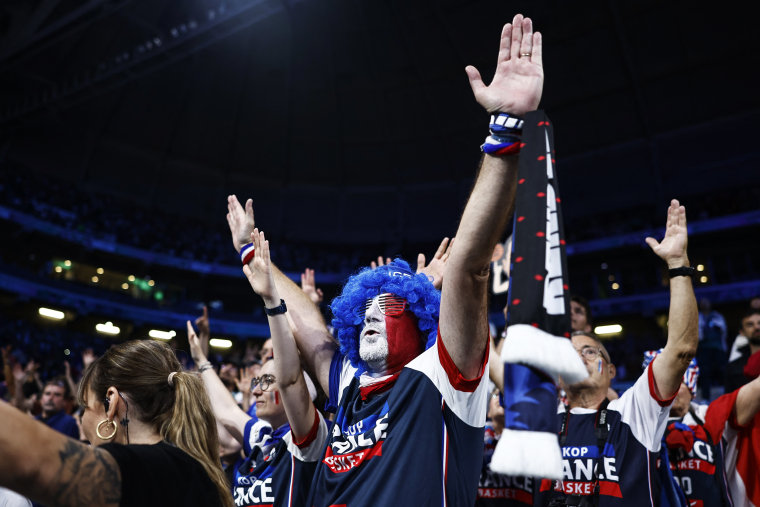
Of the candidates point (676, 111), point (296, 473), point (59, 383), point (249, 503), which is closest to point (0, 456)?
point (296, 473)

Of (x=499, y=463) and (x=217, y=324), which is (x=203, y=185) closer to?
(x=217, y=324)

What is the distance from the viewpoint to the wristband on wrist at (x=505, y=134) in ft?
5.19

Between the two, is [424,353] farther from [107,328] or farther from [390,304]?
[107,328]

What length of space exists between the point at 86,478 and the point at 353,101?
1823cm

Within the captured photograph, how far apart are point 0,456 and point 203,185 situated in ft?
72.0

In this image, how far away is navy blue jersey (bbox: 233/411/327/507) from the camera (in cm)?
260

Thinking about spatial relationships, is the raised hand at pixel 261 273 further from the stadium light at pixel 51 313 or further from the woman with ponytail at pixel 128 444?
the stadium light at pixel 51 313

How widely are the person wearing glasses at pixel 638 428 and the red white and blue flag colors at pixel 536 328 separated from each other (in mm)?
1505

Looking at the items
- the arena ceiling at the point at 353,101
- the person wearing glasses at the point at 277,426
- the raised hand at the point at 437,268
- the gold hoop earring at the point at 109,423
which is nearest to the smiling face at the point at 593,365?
the raised hand at the point at 437,268

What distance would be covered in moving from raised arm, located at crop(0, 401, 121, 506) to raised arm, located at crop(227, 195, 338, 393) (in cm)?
124

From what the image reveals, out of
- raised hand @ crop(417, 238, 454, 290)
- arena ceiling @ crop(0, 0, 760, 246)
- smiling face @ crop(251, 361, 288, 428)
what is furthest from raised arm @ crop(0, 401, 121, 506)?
arena ceiling @ crop(0, 0, 760, 246)

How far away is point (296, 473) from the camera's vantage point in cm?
264

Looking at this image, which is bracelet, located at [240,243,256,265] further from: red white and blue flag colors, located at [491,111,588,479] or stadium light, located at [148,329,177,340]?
stadium light, located at [148,329,177,340]

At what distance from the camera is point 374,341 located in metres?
2.31
